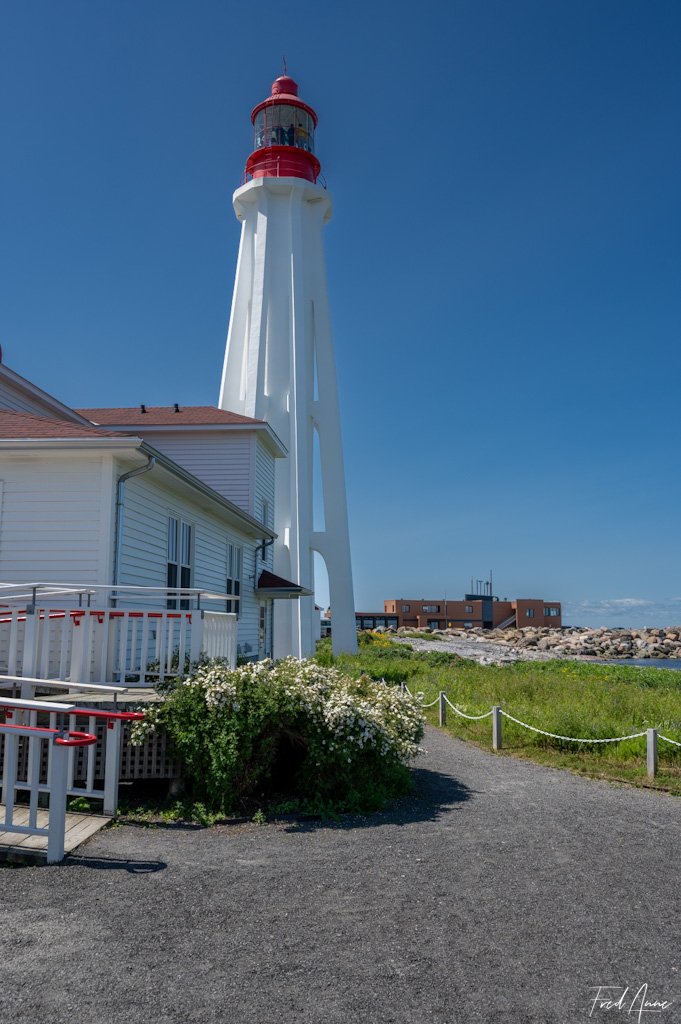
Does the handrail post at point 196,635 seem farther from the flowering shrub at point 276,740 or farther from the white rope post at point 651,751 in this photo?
the white rope post at point 651,751

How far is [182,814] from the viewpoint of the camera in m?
7.70

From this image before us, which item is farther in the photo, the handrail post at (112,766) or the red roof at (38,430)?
the red roof at (38,430)

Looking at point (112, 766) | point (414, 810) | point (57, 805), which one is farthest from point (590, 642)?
point (57, 805)

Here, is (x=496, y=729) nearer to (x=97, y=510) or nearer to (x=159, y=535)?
(x=159, y=535)

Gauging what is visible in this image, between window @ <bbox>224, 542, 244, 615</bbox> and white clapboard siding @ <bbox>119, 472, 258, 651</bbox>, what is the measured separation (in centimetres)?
33

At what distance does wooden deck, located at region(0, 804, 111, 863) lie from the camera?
6.17 m

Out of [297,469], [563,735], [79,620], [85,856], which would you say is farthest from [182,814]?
[297,469]

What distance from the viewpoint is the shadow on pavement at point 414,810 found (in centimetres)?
761

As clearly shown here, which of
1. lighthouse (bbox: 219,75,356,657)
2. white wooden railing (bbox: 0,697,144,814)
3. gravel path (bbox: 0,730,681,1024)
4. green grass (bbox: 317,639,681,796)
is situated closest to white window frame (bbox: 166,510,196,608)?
white wooden railing (bbox: 0,697,144,814)

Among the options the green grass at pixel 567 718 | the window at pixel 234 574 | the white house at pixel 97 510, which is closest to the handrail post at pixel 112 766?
the white house at pixel 97 510

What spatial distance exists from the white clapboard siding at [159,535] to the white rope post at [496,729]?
6.02m

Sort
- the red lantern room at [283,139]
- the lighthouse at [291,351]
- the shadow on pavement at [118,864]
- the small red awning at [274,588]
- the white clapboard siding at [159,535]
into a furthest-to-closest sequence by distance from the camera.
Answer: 1. the red lantern room at [283,139]
2. the lighthouse at [291,351]
3. the small red awning at [274,588]
4. the white clapboard siding at [159,535]
5. the shadow on pavement at [118,864]

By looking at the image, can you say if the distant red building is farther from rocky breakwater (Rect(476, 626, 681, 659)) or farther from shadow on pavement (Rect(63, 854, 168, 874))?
shadow on pavement (Rect(63, 854, 168, 874))

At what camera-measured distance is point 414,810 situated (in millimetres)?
8188
